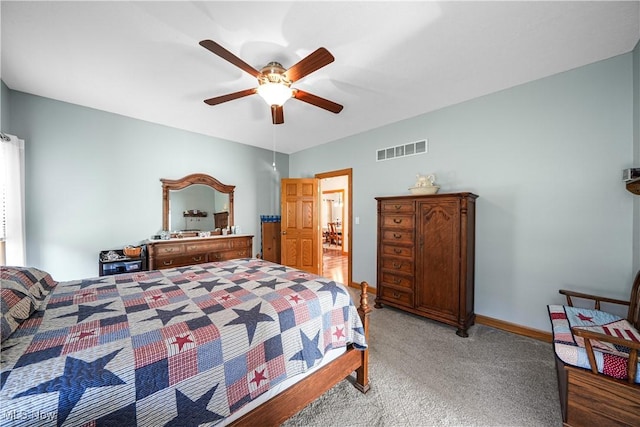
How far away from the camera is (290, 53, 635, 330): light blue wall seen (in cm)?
211

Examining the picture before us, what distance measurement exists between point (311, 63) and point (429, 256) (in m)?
2.35

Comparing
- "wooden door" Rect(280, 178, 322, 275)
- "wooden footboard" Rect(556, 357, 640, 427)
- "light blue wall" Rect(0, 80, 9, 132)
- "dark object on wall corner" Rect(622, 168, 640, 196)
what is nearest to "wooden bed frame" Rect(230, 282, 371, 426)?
"wooden footboard" Rect(556, 357, 640, 427)

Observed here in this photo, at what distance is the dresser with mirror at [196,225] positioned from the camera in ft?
11.1

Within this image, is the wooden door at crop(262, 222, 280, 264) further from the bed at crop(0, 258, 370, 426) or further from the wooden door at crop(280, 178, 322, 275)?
the bed at crop(0, 258, 370, 426)

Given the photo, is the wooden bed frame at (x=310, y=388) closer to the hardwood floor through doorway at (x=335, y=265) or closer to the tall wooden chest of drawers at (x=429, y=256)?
the tall wooden chest of drawers at (x=429, y=256)

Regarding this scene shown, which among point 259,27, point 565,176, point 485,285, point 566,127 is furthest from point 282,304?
point 566,127

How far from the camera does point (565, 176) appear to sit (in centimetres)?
232

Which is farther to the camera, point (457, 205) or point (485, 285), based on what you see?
point (485, 285)

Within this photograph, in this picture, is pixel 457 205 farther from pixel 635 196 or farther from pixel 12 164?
pixel 12 164

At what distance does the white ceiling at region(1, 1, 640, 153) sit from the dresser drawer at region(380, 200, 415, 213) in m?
1.26

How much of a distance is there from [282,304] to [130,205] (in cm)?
326

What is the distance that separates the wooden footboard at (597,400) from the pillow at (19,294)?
9.35ft

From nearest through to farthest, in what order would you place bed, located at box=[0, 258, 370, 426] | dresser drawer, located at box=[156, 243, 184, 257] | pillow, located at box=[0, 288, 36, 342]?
bed, located at box=[0, 258, 370, 426] → pillow, located at box=[0, 288, 36, 342] → dresser drawer, located at box=[156, 243, 184, 257]

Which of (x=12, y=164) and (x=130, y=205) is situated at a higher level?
(x=12, y=164)
